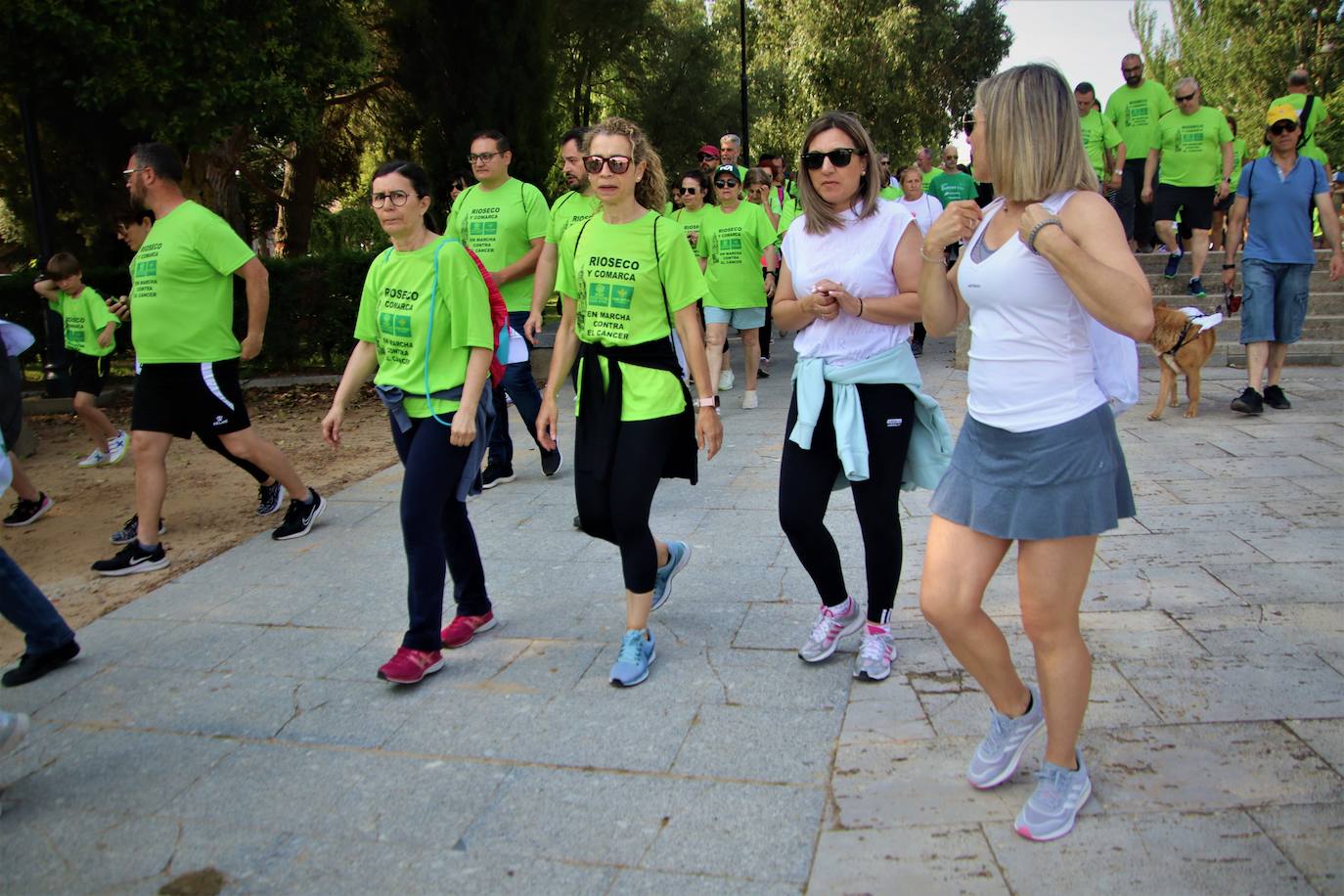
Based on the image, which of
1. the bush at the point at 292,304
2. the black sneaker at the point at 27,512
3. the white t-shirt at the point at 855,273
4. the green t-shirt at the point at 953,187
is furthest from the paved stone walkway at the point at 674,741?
the green t-shirt at the point at 953,187

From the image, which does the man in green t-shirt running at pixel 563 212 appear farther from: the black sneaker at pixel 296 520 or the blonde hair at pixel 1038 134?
the blonde hair at pixel 1038 134

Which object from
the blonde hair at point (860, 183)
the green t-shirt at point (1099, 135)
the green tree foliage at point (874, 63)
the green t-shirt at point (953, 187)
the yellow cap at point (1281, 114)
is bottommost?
the blonde hair at point (860, 183)

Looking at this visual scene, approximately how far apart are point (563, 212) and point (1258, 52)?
29.7 metres

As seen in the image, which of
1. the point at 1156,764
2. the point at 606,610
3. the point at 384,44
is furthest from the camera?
the point at 384,44

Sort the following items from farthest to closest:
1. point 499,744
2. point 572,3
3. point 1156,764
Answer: point 572,3 → point 499,744 → point 1156,764

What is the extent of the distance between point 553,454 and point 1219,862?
4.81 m

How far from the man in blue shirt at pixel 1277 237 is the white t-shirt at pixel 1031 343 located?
19.9 feet

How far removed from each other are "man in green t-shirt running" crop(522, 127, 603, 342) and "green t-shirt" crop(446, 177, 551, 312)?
0.12 m

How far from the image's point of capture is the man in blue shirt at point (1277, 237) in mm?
7520

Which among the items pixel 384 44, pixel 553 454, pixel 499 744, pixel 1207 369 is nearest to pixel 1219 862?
pixel 499 744

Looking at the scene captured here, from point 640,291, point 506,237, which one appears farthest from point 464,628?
point 506,237

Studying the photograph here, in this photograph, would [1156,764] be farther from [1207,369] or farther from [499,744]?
[1207,369]

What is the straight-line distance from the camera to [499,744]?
334cm

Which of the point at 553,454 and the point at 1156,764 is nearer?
the point at 1156,764
